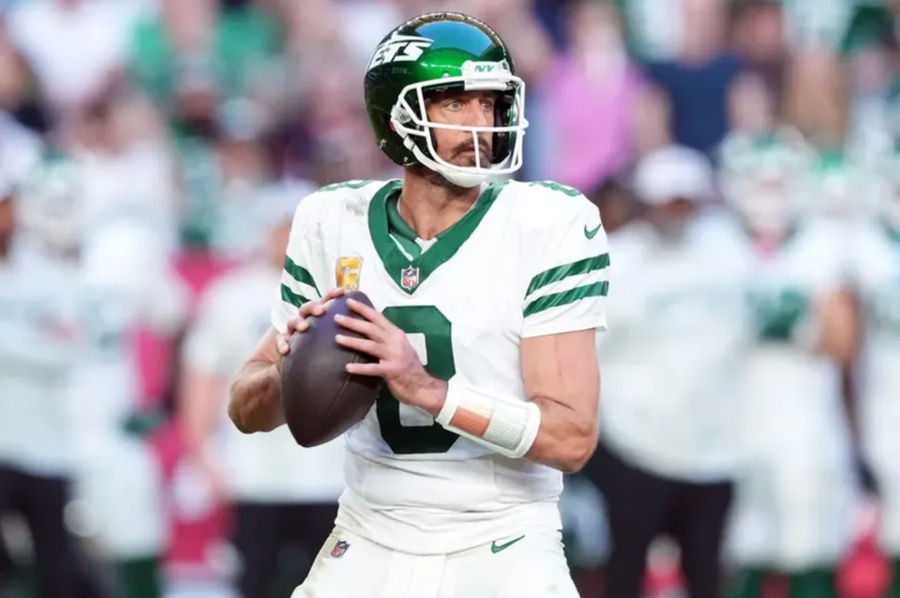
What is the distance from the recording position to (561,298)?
345 centimetres

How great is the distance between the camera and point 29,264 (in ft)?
23.0

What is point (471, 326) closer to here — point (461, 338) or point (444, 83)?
point (461, 338)

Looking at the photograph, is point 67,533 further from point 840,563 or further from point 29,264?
point 840,563

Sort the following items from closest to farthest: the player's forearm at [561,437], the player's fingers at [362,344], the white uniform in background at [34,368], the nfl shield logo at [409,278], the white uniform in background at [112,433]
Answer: the player's fingers at [362,344] → the player's forearm at [561,437] → the nfl shield logo at [409,278] → the white uniform in background at [34,368] → the white uniform in background at [112,433]

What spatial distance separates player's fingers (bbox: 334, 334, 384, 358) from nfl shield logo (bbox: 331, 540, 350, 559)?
1.44 feet

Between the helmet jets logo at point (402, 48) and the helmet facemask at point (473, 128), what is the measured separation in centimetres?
6

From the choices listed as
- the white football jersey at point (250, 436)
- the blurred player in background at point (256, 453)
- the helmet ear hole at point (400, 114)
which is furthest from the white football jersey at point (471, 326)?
the blurred player in background at point (256, 453)

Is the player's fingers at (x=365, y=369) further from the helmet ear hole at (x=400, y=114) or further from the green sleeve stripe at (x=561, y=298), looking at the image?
the helmet ear hole at (x=400, y=114)

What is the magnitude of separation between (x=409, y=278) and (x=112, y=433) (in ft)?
12.8

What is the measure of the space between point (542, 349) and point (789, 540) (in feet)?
11.9

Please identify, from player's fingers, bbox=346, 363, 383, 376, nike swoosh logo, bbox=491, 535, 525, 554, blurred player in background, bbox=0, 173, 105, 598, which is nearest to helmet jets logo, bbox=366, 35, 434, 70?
player's fingers, bbox=346, 363, 383, 376

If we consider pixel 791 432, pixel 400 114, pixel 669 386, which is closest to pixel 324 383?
pixel 400 114

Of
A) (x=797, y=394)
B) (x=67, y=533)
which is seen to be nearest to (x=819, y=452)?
(x=797, y=394)

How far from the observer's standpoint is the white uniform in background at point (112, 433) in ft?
23.2
